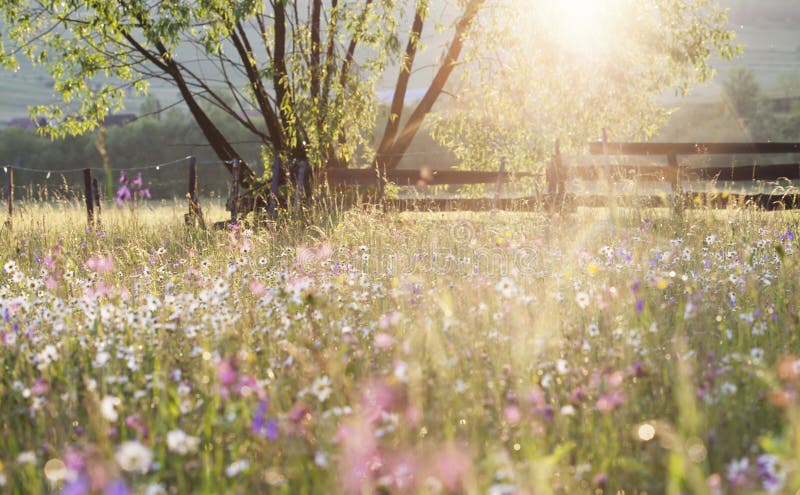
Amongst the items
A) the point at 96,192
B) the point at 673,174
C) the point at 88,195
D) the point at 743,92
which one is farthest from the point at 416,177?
the point at 743,92

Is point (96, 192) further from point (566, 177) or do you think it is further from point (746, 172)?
point (746, 172)

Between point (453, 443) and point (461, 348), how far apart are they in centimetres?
90

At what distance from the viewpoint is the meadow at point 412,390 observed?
2748 millimetres

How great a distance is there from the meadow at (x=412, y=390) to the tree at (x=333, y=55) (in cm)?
802

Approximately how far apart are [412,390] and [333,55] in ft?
36.1

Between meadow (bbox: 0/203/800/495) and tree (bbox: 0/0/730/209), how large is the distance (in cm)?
802

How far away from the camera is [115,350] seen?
3.92m

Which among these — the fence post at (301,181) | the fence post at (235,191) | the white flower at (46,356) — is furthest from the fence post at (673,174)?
the white flower at (46,356)

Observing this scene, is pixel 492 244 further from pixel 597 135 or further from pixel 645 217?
pixel 597 135

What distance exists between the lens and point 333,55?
525 inches

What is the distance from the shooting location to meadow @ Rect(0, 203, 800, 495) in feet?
9.02

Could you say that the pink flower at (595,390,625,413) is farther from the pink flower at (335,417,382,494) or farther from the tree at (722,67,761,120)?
the tree at (722,67,761,120)

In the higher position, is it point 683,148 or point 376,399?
point 683,148

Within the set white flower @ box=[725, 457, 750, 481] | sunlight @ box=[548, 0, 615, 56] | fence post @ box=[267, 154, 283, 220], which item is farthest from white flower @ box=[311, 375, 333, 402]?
sunlight @ box=[548, 0, 615, 56]
